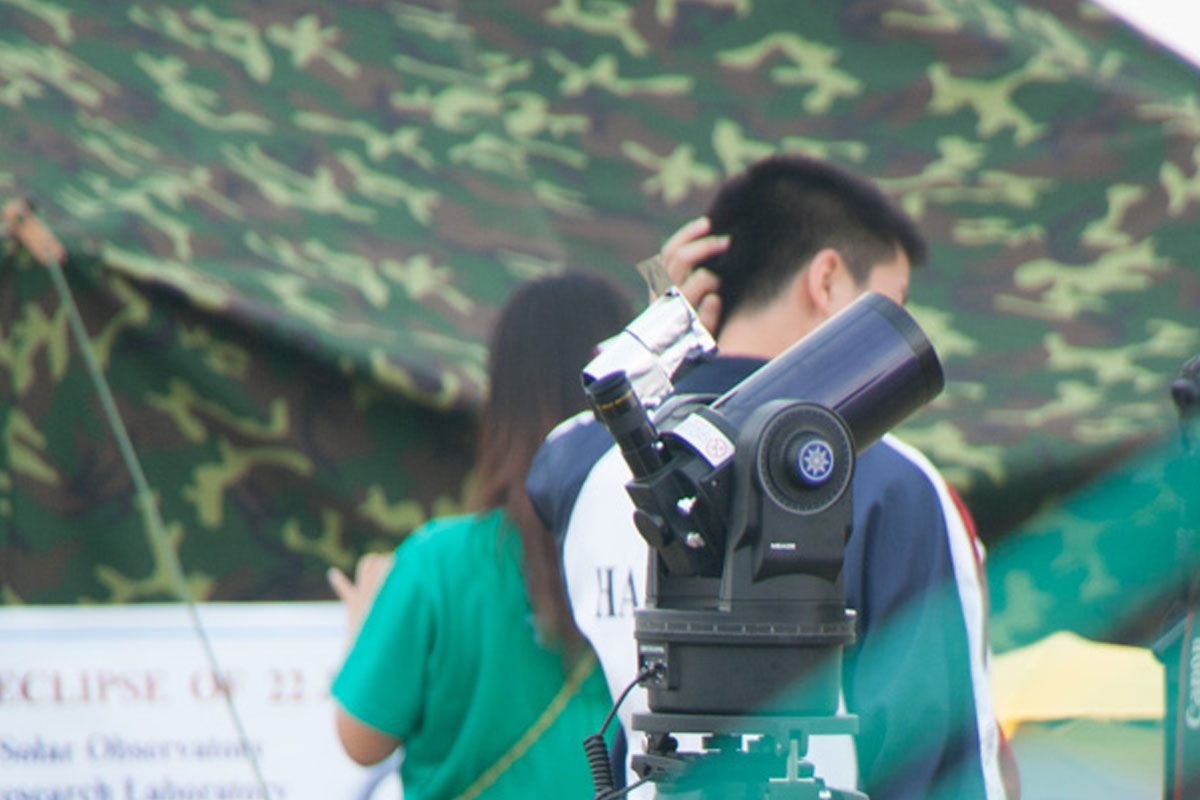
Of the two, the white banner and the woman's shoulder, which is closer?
the woman's shoulder

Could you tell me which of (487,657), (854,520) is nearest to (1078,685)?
(487,657)

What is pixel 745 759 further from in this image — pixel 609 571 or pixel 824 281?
pixel 824 281

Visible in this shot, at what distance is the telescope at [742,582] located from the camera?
4.70ft

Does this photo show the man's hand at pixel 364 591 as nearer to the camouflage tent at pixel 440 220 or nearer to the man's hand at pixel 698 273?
the camouflage tent at pixel 440 220

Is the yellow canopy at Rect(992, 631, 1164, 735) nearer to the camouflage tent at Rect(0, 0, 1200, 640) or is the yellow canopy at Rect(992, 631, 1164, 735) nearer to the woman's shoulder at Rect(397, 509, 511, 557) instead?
the camouflage tent at Rect(0, 0, 1200, 640)

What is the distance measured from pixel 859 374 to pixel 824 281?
0.56 metres

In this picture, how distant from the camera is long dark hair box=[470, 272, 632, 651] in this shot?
2.27 meters

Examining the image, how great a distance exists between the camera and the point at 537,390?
7.73 ft

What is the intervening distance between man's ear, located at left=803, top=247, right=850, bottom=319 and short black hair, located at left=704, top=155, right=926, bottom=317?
0.02 m

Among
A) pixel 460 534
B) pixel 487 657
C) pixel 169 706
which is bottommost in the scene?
pixel 169 706

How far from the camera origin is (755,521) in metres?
1.44

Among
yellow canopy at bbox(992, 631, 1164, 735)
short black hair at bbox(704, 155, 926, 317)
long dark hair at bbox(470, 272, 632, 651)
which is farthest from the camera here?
yellow canopy at bbox(992, 631, 1164, 735)

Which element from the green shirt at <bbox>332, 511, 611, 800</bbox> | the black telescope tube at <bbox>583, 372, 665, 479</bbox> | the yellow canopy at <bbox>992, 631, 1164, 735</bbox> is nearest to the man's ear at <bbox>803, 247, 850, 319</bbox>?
the green shirt at <bbox>332, 511, 611, 800</bbox>

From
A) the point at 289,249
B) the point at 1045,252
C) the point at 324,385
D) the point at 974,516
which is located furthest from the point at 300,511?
the point at 1045,252
